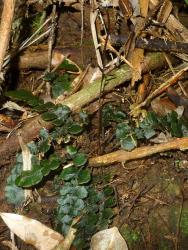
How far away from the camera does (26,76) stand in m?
2.27

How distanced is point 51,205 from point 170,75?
1.05 metres

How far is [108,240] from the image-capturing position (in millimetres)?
1931

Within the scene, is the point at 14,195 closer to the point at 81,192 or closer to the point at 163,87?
the point at 81,192

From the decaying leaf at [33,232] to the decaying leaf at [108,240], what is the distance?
0.17 metres

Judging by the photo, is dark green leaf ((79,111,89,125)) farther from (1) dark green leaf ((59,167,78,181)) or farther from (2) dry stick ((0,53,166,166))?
(1) dark green leaf ((59,167,78,181))

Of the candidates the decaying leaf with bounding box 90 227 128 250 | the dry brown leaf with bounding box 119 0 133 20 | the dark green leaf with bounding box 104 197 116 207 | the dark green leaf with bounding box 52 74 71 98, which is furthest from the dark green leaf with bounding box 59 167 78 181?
the dry brown leaf with bounding box 119 0 133 20

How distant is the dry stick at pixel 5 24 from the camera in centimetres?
171

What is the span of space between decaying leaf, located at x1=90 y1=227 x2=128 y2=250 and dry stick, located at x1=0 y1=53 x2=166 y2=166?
62 cm

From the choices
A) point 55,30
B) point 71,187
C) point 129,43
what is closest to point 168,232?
point 71,187

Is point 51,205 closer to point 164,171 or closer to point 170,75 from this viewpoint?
point 164,171

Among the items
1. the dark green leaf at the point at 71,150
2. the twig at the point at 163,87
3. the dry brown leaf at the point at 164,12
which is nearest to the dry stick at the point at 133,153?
the dark green leaf at the point at 71,150

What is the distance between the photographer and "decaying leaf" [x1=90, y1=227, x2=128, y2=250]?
192 cm

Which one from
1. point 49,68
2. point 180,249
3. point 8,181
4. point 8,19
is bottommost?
point 180,249

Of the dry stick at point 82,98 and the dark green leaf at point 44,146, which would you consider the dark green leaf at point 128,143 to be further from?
the dark green leaf at point 44,146
